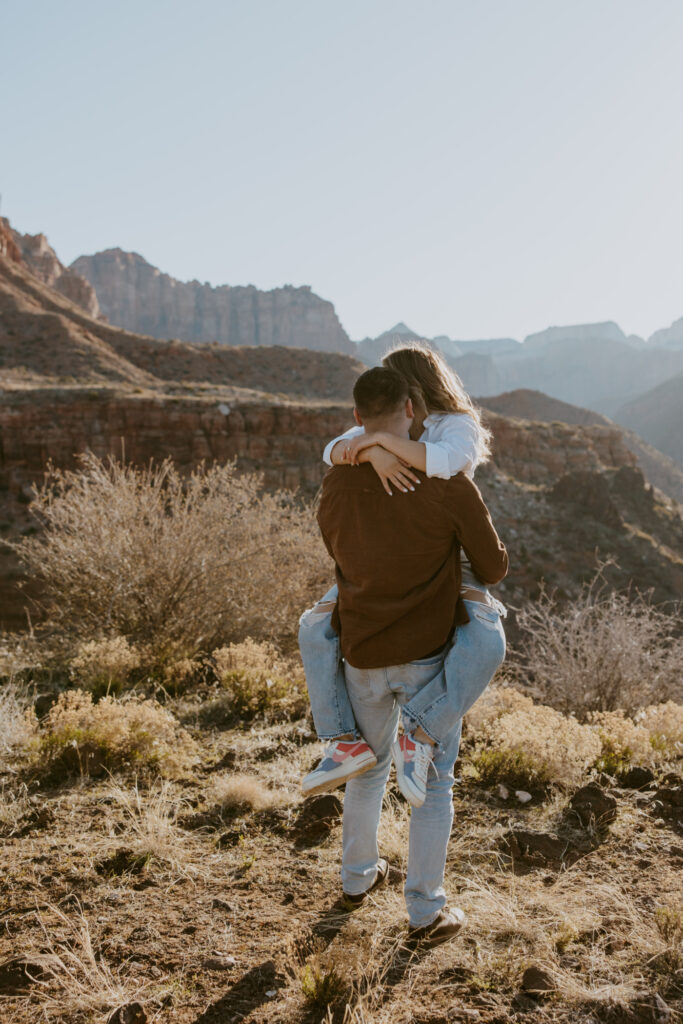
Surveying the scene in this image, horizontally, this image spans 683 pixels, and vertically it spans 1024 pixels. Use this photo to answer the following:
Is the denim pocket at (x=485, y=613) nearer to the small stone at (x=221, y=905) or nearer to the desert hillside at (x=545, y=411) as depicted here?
the small stone at (x=221, y=905)

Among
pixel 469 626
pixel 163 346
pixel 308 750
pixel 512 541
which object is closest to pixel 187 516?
pixel 308 750

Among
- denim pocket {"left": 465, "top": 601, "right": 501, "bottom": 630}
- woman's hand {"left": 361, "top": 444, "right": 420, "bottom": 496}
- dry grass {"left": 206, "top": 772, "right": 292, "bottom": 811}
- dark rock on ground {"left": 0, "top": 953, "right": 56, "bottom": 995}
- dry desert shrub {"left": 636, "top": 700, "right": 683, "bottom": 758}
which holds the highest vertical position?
woman's hand {"left": 361, "top": 444, "right": 420, "bottom": 496}

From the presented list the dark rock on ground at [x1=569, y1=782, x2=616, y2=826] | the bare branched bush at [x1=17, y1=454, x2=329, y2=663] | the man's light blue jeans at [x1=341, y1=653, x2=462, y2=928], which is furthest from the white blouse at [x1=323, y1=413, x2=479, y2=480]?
the bare branched bush at [x1=17, y1=454, x2=329, y2=663]

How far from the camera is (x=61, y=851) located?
2635 millimetres

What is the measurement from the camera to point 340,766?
2064 mm

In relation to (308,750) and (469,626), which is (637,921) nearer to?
(469,626)

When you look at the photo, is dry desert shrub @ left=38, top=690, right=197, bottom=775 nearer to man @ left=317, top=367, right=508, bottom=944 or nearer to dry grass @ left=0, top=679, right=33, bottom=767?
dry grass @ left=0, top=679, right=33, bottom=767

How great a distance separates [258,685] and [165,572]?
65.0 inches

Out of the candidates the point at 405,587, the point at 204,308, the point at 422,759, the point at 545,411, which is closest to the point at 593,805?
the point at 422,759

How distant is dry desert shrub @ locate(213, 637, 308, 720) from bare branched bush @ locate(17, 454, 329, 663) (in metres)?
0.72

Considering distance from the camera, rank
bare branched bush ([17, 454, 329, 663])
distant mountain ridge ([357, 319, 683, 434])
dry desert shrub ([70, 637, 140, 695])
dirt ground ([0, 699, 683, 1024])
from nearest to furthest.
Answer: dirt ground ([0, 699, 683, 1024]), dry desert shrub ([70, 637, 140, 695]), bare branched bush ([17, 454, 329, 663]), distant mountain ridge ([357, 319, 683, 434])

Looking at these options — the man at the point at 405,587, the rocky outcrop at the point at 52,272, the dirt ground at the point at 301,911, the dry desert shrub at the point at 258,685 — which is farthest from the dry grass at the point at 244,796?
the rocky outcrop at the point at 52,272

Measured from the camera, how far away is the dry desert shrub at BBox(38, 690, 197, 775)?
3.38 meters

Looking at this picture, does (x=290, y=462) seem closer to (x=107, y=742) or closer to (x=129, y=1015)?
(x=107, y=742)
